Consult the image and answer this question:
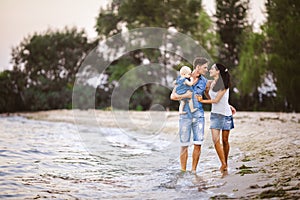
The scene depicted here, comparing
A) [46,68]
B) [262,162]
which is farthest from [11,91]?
[262,162]

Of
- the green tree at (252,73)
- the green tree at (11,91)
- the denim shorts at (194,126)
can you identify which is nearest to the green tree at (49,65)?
the green tree at (11,91)

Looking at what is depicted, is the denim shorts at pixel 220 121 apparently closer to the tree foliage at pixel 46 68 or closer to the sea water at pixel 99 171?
the sea water at pixel 99 171

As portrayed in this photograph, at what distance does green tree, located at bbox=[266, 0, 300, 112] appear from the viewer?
12.1 m

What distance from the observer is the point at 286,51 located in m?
12.4

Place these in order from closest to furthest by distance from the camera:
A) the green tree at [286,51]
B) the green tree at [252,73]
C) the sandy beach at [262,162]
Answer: the sandy beach at [262,162]
the green tree at [286,51]
the green tree at [252,73]

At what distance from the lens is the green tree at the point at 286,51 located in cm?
1206

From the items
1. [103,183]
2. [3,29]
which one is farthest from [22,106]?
[103,183]

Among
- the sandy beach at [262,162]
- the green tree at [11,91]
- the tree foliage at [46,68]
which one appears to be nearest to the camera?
the sandy beach at [262,162]

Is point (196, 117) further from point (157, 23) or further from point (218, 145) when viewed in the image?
point (157, 23)

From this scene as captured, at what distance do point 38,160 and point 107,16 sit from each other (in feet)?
43.7

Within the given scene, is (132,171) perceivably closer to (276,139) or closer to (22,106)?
(276,139)

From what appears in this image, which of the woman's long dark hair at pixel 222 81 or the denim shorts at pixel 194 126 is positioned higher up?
the woman's long dark hair at pixel 222 81

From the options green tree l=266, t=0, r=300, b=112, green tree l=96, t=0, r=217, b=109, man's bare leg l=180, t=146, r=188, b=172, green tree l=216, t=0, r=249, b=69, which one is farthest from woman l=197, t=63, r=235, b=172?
green tree l=216, t=0, r=249, b=69

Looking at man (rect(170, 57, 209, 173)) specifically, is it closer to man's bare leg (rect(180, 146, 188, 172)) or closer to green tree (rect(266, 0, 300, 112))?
man's bare leg (rect(180, 146, 188, 172))
